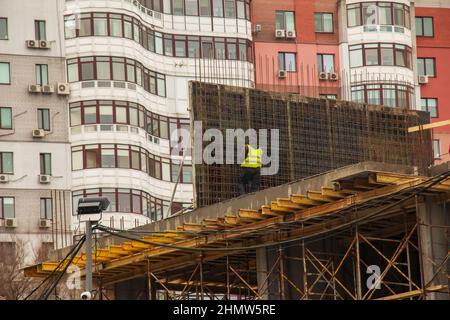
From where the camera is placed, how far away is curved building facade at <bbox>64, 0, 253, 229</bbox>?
74.8 meters

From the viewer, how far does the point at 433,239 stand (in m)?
43.7

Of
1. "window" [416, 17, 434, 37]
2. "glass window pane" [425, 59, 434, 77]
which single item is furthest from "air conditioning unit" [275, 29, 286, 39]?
"glass window pane" [425, 59, 434, 77]

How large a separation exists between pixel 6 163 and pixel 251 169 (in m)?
23.3

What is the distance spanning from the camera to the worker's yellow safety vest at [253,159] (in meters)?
52.8

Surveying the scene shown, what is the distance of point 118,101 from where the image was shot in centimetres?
7588

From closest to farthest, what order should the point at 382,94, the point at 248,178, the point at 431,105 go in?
the point at 248,178, the point at 382,94, the point at 431,105

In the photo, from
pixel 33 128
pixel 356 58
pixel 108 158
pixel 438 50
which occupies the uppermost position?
pixel 438 50

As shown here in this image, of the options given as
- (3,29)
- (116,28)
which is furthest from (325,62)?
(3,29)

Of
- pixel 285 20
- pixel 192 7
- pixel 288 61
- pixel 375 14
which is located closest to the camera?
pixel 192 7

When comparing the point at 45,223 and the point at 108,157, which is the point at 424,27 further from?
the point at 45,223

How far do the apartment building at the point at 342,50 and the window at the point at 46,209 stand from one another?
1262 cm

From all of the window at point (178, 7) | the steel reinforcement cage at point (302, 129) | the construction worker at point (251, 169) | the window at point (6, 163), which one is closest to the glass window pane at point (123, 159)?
the window at point (6, 163)

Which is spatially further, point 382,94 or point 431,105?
point 431,105

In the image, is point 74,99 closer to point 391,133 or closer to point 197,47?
point 197,47
